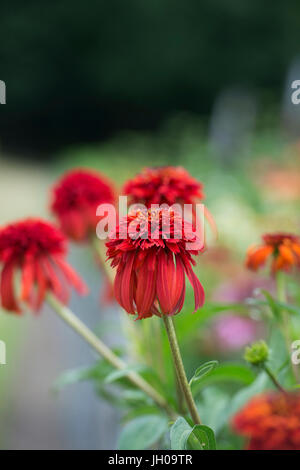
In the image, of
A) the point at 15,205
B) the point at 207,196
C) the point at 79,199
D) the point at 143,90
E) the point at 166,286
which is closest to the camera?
the point at 166,286

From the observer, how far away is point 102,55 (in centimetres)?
610

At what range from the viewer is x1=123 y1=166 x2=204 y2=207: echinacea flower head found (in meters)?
0.44

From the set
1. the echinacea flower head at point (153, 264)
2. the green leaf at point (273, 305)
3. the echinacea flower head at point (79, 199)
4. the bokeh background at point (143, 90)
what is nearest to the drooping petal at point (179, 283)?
the echinacea flower head at point (153, 264)

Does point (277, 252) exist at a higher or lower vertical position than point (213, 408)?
higher

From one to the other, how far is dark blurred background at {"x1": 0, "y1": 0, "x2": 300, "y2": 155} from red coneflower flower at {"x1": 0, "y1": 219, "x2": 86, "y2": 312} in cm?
516

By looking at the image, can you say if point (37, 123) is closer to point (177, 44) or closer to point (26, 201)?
point (177, 44)

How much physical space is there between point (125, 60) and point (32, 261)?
602cm

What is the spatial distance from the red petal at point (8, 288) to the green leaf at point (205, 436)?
0.67 feet

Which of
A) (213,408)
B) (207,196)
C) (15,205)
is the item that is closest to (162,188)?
(213,408)

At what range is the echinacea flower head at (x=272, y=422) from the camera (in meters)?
0.35

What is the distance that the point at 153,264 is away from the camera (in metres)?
0.30

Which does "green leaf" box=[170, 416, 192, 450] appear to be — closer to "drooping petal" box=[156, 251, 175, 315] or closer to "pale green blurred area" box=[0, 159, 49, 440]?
"drooping petal" box=[156, 251, 175, 315]

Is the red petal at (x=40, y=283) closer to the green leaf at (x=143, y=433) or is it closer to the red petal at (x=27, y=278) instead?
the red petal at (x=27, y=278)

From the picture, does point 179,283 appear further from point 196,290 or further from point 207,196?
point 207,196
